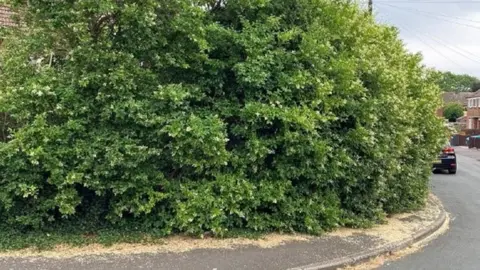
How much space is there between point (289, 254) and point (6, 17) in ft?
22.8

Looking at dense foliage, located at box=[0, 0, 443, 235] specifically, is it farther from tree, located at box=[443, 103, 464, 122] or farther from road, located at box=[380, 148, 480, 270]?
tree, located at box=[443, 103, 464, 122]

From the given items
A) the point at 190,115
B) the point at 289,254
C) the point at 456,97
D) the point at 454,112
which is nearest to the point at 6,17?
the point at 190,115

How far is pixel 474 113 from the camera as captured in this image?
6888cm

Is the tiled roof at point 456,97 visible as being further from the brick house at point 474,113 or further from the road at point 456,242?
the road at point 456,242

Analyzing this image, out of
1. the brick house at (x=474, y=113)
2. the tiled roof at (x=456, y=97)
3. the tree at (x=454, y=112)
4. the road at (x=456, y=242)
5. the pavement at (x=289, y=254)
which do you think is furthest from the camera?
the tiled roof at (x=456, y=97)

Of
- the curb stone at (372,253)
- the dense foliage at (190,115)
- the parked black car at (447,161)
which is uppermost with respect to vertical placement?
the dense foliage at (190,115)

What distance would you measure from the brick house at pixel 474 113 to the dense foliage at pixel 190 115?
6620 cm

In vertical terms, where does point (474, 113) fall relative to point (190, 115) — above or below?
above

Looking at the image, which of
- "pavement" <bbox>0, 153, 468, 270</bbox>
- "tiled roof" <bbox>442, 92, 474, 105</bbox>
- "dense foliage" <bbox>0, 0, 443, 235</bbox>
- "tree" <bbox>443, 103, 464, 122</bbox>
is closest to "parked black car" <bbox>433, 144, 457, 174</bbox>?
"pavement" <bbox>0, 153, 468, 270</bbox>

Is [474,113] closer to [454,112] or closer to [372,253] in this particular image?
[454,112]

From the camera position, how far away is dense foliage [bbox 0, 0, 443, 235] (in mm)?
7004

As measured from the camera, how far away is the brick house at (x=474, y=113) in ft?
224

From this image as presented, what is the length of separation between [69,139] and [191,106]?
187cm

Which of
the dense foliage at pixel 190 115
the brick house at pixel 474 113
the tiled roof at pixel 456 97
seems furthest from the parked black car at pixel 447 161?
the tiled roof at pixel 456 97
